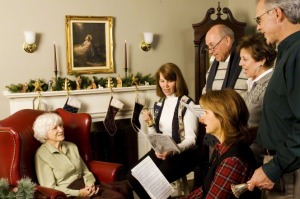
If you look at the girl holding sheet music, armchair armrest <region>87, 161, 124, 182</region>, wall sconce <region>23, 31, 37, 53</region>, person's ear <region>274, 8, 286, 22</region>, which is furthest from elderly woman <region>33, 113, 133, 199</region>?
person's ear <region>274, 8, 286, 22</region>

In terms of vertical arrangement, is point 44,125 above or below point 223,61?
below

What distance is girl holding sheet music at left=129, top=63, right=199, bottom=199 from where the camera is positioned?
2467 mm

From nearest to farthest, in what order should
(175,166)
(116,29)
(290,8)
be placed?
(290,8), (175,166), (116,29)

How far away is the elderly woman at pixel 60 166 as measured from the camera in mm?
2182

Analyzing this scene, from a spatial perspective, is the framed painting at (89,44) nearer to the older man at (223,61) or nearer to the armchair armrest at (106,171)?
the armchair armrest at (106,171)

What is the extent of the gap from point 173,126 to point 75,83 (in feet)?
3.90

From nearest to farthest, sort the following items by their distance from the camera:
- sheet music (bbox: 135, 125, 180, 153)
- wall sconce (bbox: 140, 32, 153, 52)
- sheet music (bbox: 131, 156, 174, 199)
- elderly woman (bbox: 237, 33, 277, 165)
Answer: elderly woman (bbox: 237, 33, 277, 165), sheet music (bbox: 131, 156, 174, 199), sheet music (bbox: 135, 125, 180, 153), wall sconce (bbox: 140, 32, 153, 52)

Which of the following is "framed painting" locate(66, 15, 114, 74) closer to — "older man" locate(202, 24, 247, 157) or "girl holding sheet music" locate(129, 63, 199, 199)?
"girl holding sheet music" locate(129, 63, 199, 199)

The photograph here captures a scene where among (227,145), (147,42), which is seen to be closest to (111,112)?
(147,42)

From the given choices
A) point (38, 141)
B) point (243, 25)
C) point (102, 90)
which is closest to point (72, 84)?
point (102, 90)

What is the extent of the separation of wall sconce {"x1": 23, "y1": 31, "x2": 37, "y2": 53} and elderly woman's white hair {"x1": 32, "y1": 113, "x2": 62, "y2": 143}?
1.05m

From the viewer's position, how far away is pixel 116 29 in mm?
3541

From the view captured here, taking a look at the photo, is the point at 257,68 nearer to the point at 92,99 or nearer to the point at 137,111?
the point at 137,111

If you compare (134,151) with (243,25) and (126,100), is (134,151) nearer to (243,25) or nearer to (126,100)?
(126,100)
